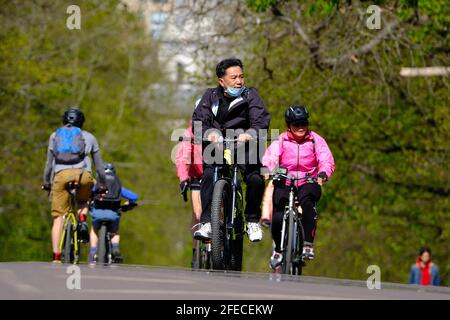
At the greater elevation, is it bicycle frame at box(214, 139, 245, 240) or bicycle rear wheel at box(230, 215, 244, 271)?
bicycle frame at box(214, 139, 245, 240)

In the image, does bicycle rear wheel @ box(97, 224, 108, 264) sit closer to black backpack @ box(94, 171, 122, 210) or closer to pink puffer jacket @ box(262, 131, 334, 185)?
black backpack @ box(94, 171, 122, 210)

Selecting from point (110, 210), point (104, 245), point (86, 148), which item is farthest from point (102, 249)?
point (86, 148)

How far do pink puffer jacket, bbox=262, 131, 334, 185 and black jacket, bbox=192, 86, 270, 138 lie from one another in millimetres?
854

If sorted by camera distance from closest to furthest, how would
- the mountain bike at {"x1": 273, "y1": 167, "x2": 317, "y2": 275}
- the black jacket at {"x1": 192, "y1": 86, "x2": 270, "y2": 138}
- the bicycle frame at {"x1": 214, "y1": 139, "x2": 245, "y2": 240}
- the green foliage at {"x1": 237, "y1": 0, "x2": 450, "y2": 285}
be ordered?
the bicycle frame at {"x1": 214, "y1": 139, "x2": 245, "y2": 240}
the black jacket at {"x1": 192, "y1": 86, "x2": 270, "y2": 138}
the mountain bike at {"x1": 273, "y1": 167, "x2": 317, "y2": 275}
the green foliage at {"x1": 237, "y1": 0, "x2": 450, "y2": 285}

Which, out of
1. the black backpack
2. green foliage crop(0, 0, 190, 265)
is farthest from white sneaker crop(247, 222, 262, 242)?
green foliage crop(0, 0, 190, 265)

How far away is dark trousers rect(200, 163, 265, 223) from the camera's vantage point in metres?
13.7

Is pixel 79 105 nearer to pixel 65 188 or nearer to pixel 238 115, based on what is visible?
pixel 65 188

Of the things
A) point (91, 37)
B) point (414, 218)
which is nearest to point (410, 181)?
point (414, 218)

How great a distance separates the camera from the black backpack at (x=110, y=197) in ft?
66.9

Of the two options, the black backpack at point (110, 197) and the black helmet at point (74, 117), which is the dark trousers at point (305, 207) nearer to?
the black helmet at point (74, 117)

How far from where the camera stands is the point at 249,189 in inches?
550

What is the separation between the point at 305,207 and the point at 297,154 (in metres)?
0.47

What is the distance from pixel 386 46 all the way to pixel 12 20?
10.6 m

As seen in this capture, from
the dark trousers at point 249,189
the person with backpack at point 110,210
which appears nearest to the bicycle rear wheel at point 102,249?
the person with backpack at point 110,210
